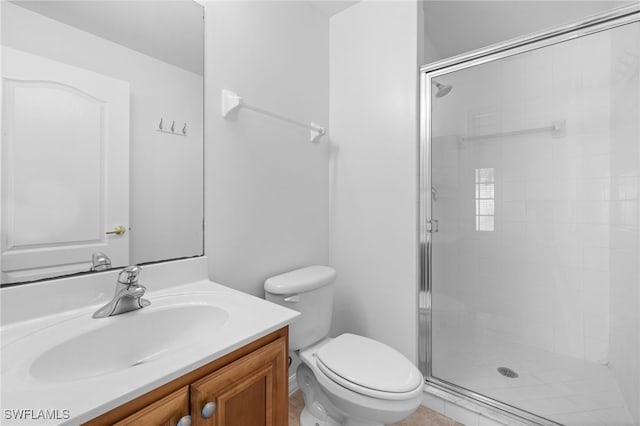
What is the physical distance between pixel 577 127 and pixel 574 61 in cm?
33

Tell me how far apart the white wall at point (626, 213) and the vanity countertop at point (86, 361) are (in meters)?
1.62

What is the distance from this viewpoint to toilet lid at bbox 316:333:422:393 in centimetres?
105

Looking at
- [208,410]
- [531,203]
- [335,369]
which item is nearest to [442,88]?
[531,203]

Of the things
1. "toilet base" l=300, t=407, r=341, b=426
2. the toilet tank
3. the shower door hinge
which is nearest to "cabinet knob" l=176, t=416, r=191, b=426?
the toilet tank

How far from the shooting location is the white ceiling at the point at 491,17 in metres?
1.82

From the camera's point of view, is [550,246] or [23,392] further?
[550,246]

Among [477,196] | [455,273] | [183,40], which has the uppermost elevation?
[183,40]

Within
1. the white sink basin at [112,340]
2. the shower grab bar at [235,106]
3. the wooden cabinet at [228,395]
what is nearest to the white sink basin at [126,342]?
the white sink basin at [112,340]

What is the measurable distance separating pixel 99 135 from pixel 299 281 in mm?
931

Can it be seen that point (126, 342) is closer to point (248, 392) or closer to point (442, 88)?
point (248, 392)

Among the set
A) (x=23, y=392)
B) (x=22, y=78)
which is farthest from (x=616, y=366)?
(x=22, y=78)

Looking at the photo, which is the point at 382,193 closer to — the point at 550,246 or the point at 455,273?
the point at 455,273

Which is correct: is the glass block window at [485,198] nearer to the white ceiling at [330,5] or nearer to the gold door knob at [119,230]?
the white ceiling at [330,5]

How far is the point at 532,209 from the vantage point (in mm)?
1586
